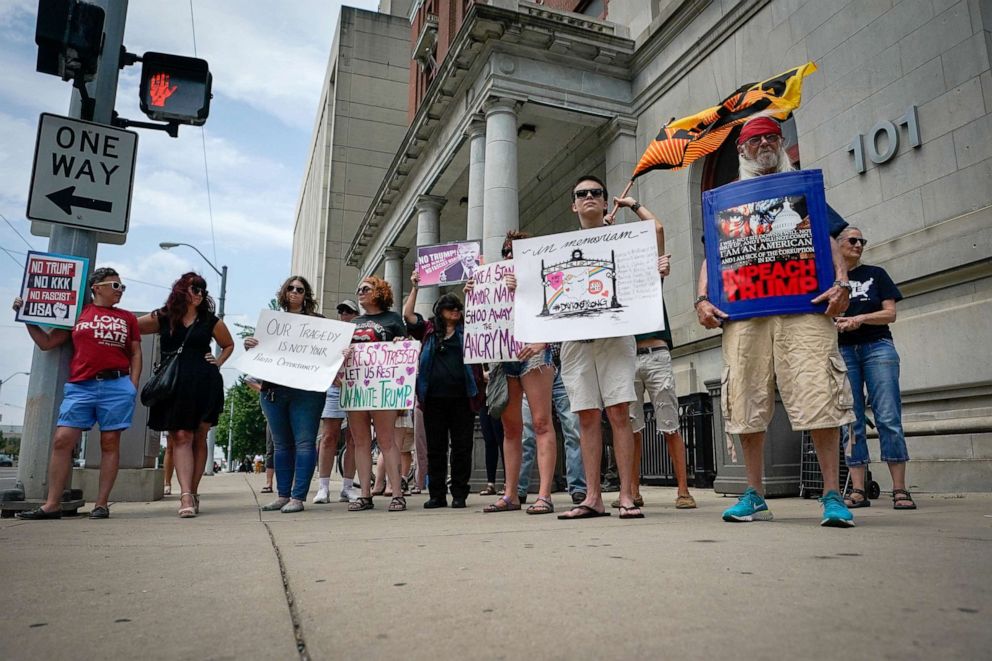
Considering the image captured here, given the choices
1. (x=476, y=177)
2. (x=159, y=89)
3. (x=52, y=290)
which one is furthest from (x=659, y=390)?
(x=476, y=177)

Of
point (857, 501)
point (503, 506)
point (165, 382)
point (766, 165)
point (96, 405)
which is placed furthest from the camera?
point (165, 382)

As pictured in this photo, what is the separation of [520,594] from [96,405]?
474cm

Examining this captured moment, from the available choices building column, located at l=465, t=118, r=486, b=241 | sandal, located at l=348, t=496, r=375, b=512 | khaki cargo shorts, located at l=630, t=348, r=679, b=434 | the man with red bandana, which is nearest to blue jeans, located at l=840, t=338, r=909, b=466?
khaki cargo shorts, located at l=630, t=348, r=679, b=434

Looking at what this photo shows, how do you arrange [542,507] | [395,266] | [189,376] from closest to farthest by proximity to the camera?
1. [542,507]
2. [189,376]
3. [395,266]

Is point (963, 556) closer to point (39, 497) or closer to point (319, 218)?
point (39, 497)

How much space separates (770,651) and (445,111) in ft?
52.6

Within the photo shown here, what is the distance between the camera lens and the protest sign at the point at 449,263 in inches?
257

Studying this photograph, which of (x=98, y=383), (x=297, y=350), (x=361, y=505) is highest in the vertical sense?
(x=297, y=350)

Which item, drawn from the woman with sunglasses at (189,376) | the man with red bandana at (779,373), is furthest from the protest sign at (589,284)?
the woman with sunglasses at (189,376)

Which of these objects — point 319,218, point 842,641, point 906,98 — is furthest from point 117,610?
point 319,218

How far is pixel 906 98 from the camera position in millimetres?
8164

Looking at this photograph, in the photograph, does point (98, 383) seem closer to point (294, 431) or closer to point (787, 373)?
point (294, 431)

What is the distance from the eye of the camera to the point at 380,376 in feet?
20.4

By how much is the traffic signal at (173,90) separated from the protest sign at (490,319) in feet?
10.3
